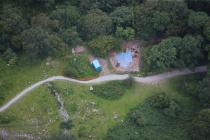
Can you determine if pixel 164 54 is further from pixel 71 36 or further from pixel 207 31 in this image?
pixel 71 36

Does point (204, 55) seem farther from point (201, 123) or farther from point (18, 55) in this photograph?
point (18, 55)

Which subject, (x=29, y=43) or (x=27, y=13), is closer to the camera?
(x=29, y=43)

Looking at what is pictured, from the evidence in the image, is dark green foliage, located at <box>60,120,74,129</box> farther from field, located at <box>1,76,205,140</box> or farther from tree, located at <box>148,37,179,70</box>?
tree, located at <box>148,37,179,70</box>

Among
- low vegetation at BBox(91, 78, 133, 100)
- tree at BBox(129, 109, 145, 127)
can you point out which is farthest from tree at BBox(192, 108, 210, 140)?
low vegetation at BBox(91, 78, 133, 100)

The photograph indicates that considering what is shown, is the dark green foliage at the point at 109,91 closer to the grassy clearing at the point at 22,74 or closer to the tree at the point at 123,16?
the grassy clearing at the point at 22,74

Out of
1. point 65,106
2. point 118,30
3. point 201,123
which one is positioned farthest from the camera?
point 118,30

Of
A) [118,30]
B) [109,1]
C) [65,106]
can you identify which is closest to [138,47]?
[118,30]
